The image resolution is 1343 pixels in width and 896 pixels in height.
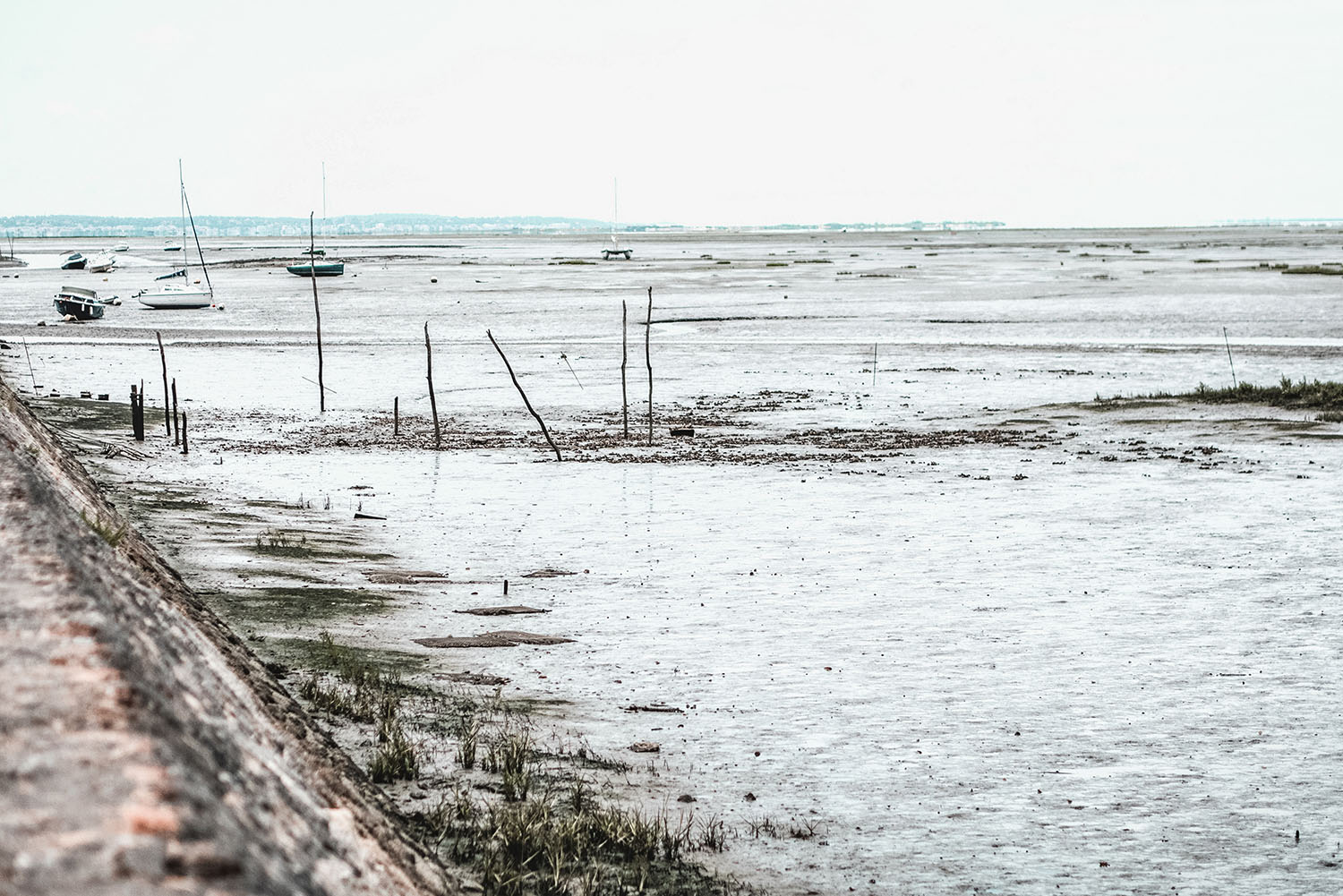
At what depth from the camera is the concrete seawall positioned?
13.4ft

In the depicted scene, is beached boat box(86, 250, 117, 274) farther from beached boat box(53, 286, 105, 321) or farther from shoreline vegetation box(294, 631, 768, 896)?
shoreline vegetation box(294, 631, 768, 896)

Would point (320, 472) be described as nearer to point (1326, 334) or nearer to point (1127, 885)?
point (1127, 885)

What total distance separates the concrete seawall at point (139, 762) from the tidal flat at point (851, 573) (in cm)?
226

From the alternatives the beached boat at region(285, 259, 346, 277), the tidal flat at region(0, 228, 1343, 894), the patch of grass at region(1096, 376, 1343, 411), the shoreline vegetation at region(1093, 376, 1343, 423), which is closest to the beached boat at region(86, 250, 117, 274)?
the beached boat at region(285, 259, 346, 277)

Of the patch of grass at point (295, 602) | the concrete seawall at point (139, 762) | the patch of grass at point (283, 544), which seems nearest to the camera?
the concrete seawall at point (139, 762)

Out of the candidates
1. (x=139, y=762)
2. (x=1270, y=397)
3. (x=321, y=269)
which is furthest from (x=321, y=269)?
(x=139, y=762)

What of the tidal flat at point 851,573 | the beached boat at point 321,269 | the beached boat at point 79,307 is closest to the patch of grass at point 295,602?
the tidal flat at point 851,573

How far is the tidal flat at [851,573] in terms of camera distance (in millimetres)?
9078

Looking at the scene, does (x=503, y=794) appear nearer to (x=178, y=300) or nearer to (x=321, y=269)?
(x=178, y=300)

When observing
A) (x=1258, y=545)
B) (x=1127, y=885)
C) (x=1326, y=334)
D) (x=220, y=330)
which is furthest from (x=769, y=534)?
(x=220, y=330)

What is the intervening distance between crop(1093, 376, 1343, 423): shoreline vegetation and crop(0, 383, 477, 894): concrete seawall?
2293cm

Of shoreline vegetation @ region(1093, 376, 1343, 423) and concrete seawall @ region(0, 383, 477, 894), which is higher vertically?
concrete seawall @ region(0, 383, 477, 894)

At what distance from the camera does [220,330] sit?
49.6 metres

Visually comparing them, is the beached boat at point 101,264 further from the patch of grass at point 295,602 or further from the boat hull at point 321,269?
the patch of grass at point 295,602
